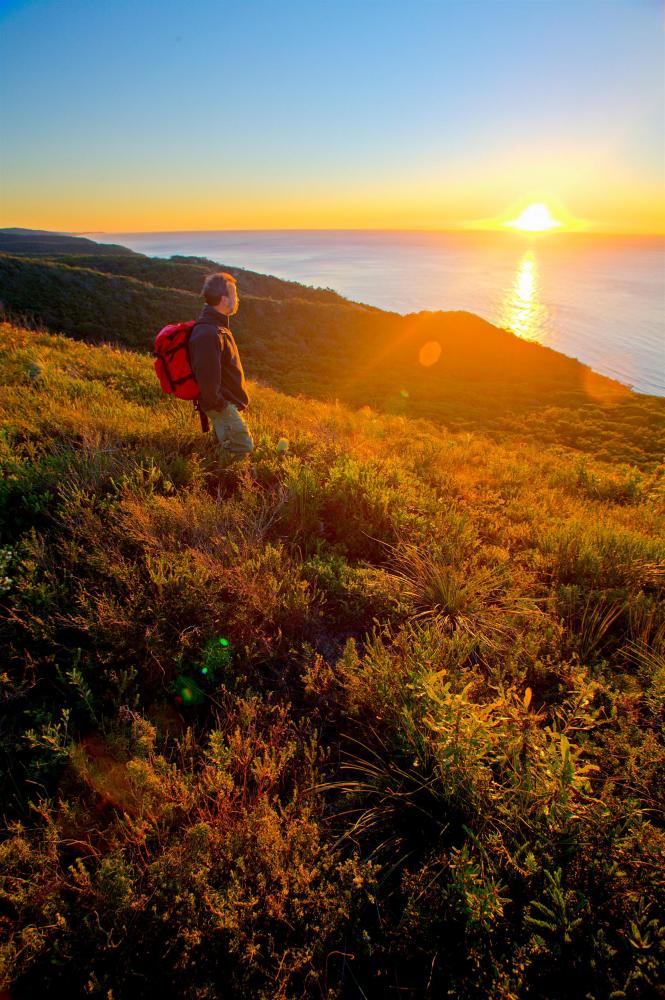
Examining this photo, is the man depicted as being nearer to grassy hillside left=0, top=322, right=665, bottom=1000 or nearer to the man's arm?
the man's arm

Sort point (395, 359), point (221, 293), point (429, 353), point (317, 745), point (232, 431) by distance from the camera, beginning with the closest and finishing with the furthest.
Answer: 1. point (317, 745)
2. point (221, 293)
3. point (232, 431)
4. point (395, 359)
5. point (429, 353)

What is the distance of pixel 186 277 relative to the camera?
45938 mm

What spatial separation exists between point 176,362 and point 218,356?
0.44 m

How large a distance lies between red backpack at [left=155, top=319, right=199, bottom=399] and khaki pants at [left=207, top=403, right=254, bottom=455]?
412 millimetres

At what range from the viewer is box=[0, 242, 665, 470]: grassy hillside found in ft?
63.7

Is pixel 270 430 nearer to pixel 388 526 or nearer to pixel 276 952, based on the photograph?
pixel 388 526

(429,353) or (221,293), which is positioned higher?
(221,293)

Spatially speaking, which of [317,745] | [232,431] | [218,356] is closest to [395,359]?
[232,431]

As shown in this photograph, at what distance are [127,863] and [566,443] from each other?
62.1ft

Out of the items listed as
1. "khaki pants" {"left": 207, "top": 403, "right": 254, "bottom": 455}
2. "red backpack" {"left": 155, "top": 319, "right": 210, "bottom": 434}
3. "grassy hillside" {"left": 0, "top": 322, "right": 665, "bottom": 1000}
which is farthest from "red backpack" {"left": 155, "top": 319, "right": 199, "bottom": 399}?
"grassy hillside" {"left": 0, "top": 322, "right": 665, "bottom": 1000}

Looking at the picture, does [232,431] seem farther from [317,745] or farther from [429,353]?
[429,353]

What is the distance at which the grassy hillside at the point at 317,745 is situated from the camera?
4.82 ft

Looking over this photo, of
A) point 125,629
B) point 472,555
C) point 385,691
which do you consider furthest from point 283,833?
point 472,555

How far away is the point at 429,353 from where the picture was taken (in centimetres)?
3522
